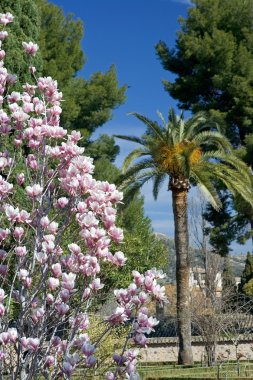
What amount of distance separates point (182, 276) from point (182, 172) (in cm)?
278

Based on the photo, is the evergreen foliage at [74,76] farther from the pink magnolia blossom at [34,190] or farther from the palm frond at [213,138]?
the pink magnolia blossom at [34,190]

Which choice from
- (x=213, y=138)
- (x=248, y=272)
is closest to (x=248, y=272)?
(x=248, y=272)

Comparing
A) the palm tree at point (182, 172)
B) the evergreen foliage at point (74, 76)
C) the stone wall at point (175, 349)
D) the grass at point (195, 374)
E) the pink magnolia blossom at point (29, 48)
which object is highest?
the evergreen foliage at point (74, 76)

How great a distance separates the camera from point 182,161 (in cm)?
1759

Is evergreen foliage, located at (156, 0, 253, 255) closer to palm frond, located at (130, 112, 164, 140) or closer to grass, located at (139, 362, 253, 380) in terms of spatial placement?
palm frond, located at (130, 112, 164, 140)

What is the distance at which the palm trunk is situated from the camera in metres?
17.5

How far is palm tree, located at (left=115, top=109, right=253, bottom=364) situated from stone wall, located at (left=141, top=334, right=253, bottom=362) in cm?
430

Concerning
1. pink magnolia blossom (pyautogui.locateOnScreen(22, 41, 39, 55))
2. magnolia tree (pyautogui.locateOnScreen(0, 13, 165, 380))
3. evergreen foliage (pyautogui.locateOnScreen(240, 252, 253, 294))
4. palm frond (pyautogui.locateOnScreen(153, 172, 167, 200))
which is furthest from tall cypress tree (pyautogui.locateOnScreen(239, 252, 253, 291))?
magnolia tree (pyautogui.locateOnScreen(0, 13, 165, 380))

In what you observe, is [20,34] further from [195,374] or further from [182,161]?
[195,374]

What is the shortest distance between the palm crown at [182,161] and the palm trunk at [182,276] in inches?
19.8

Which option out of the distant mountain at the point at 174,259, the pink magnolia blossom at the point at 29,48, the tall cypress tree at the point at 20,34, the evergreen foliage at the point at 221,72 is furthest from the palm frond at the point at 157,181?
the distant mountain at the point at 174,259

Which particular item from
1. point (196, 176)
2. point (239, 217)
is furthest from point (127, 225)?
point (196, 176)

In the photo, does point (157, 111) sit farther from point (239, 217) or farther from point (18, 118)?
point (18, 118)

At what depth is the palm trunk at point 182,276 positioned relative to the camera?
17484 mm
